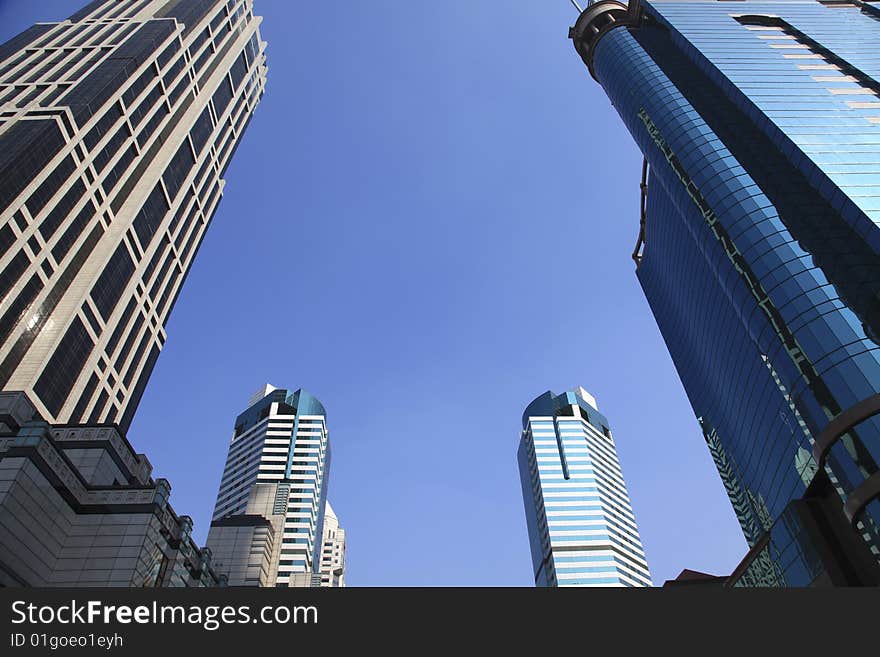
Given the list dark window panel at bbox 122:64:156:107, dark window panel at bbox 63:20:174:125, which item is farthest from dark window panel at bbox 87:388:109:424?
dark window panel at bbox 122:64:156:107

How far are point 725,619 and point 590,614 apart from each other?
3.48 m

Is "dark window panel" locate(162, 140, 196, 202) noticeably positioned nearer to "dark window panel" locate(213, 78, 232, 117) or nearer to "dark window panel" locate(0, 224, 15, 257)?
"dark window panel" locate(213, 78, 232, 117)

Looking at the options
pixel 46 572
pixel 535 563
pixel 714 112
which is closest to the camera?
pixel 46 572

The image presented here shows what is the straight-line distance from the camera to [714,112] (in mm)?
84375

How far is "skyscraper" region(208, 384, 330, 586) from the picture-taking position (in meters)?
76.8

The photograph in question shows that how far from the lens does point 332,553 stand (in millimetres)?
163750

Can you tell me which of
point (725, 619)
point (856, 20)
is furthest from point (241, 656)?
point (856, 20)

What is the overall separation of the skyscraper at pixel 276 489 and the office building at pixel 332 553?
18474 millimetres

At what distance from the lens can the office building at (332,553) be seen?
502ft

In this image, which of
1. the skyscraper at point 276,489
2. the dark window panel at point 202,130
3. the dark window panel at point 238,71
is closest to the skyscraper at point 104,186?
the dark window panel at point 202,130

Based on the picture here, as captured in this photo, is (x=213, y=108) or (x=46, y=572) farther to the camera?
(x=213, y=108)

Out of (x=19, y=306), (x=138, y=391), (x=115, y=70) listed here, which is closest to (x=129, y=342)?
(x=138, y=391)

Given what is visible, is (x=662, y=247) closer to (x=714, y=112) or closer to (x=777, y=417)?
(x=714, y=112)

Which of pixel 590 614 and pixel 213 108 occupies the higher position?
pixel 213 108
